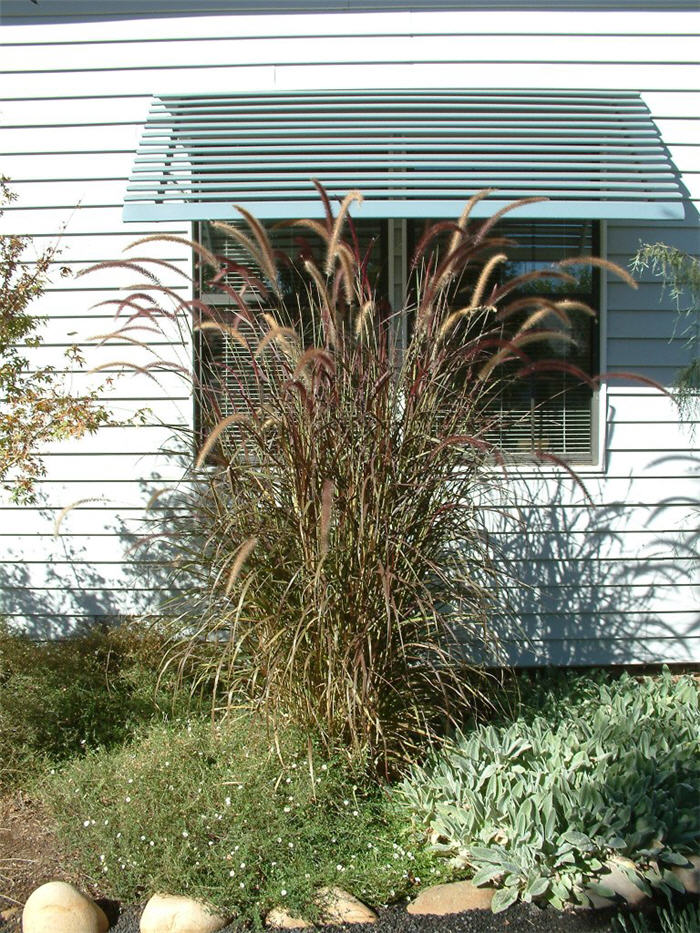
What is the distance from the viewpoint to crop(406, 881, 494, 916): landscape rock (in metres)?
2.77

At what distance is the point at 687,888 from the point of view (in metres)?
→ 2.89

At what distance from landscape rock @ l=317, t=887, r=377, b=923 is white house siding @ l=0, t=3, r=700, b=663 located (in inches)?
85.8

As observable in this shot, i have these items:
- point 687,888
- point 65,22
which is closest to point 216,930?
point 687,888

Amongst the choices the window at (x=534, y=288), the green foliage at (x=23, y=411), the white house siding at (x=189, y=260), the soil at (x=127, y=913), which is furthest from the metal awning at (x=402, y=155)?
the soil at (x=127, y=913)

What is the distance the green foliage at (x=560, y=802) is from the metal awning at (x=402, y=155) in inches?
96.8

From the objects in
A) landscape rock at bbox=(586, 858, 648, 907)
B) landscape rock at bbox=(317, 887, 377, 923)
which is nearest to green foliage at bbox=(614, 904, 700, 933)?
landscape rock at bbox=(586, 858, 648, 907)

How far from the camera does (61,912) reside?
2.68 m

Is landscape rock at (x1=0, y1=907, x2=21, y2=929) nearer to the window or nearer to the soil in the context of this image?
the soil

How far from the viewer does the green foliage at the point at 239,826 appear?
277 centimetres

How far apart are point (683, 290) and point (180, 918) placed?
156 inches

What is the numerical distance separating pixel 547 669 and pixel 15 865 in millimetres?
2794

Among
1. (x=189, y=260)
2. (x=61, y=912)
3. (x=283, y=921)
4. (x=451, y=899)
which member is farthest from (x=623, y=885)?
(x=189, y=260)

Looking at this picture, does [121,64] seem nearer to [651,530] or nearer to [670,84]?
[670,84]

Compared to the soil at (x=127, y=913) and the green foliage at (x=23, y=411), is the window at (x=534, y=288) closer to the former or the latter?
the green foliage at (x=23, y=411)
